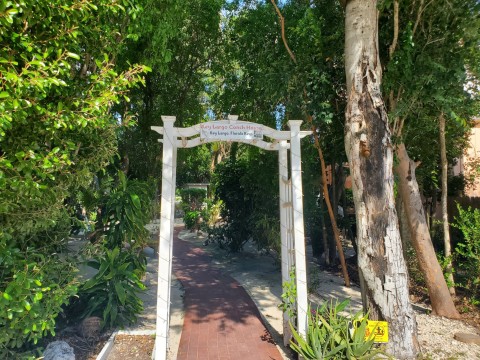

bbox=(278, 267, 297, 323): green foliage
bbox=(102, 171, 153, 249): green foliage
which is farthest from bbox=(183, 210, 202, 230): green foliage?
bbox=(278, 267, 297, 323): green foliage

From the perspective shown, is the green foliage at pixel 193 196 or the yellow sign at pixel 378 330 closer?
the yellow sign at pixel 378 330

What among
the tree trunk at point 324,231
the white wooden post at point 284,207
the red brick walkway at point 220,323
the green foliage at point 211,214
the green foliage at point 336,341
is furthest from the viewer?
the green foliage at point 211,214

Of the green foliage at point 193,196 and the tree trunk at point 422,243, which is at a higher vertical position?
the green foliage at point 193,196

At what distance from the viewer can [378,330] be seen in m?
4.29

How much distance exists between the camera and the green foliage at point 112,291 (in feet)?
17.6

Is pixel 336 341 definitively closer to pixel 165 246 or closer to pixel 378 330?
pixel 378 330

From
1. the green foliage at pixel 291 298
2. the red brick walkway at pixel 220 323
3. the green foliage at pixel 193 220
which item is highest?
the green foliage at pixel 193 220

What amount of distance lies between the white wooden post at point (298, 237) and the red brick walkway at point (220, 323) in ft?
2.66

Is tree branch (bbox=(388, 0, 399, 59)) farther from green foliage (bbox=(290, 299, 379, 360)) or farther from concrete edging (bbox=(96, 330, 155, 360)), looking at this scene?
concrete edging (bbox=(96, 330, 155, 360))

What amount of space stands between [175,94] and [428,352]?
8487 mm

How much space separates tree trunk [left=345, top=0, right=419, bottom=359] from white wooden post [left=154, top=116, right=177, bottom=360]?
237 cm

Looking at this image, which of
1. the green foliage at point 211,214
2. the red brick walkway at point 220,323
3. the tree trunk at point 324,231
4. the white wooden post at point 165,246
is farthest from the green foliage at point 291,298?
the green foliage at point 211,214

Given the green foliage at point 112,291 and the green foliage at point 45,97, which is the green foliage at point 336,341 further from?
the green foliage at point 45,97

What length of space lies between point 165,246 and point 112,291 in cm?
170
